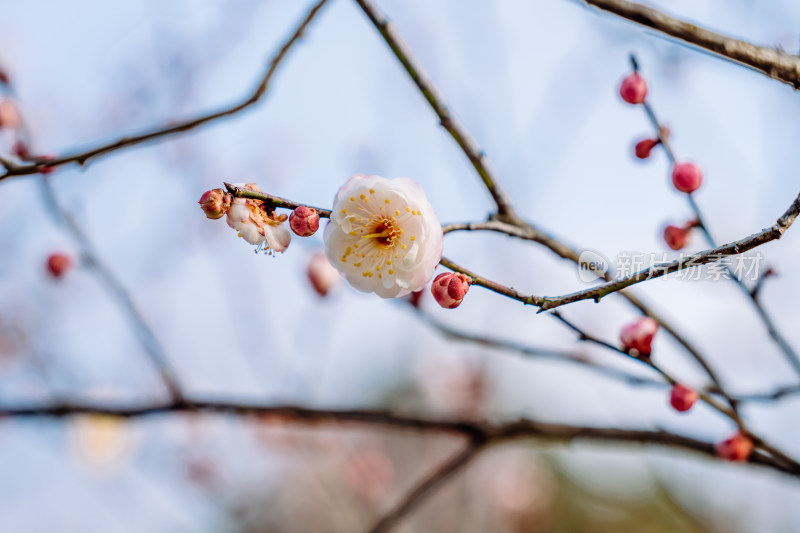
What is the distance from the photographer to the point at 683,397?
1194mm

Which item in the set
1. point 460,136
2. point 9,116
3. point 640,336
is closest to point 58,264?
Result: point 9,116

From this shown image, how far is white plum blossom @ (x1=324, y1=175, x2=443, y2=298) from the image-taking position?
0.94 meters

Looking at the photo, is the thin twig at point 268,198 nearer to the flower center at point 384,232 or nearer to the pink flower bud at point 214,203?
the pink flower bud at point 214,203

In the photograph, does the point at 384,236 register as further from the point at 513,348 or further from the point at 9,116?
the point at 9,116

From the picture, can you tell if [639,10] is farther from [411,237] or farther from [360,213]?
[360,213]

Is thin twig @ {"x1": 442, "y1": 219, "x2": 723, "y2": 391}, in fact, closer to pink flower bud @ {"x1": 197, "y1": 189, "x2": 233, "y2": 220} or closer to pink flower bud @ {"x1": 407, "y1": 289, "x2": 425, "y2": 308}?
pink flower bud @ {"x1": 197, "y1": 189, "x2": 233, "y2": 220}

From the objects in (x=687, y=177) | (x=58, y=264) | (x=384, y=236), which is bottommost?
(x=58, y=264)

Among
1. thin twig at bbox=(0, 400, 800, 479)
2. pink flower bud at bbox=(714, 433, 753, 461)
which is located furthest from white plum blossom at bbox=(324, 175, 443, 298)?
pink flower bud at bbox=(714, 433, 753, 461)

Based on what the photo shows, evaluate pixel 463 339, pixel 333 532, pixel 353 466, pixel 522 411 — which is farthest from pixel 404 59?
pixel 333 532

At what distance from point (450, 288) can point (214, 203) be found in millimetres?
365

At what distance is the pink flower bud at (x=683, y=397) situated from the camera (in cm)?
119

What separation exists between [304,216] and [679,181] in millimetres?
786

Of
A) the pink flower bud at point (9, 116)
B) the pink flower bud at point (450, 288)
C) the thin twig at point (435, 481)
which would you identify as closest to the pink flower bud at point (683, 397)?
the thin twig at point (435, 481)

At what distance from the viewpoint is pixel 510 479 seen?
24.1ft
